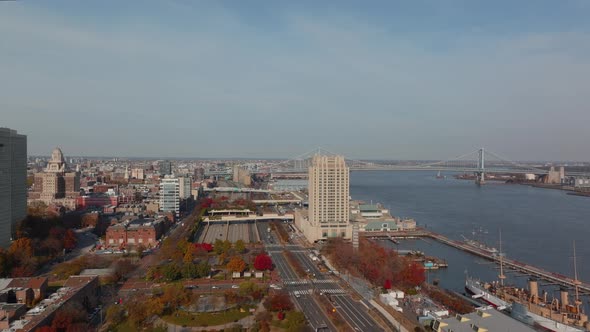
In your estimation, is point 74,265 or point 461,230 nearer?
point 74,265

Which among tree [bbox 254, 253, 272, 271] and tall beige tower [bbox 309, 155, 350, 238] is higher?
tall beige tower [bbox 309, 155, 350, 238]

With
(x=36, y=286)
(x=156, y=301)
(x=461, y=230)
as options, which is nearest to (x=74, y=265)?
(x=36, y=286)

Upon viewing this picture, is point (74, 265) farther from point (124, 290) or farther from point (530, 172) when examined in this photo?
point (530, 172)

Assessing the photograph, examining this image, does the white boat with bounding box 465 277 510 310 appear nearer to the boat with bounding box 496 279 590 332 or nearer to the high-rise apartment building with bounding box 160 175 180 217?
the boat with bounding box 496 279 590 332

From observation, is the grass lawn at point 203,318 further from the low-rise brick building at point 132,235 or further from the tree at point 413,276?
the low-rise brick building at point 132,235

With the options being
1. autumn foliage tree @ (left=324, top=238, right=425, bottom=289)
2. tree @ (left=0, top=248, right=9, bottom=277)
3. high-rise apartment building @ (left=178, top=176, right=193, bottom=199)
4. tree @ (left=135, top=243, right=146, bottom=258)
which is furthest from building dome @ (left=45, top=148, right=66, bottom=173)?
autumn foliage tree @ (left=324, top=238, right=425, bottom=289)
